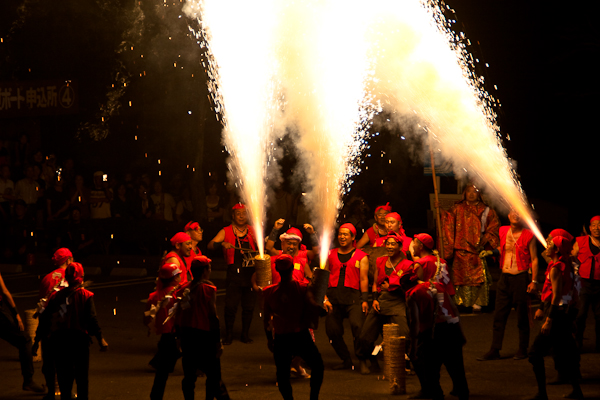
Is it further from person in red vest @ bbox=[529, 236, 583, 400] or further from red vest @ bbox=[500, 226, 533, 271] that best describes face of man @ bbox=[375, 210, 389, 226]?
person in red vest @ bbox=[529, 236, 583, 400]

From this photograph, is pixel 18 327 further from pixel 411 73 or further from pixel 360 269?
pixel 411 73

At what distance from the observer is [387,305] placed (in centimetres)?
855

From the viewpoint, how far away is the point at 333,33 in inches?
488

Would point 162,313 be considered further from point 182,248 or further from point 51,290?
point 182,248

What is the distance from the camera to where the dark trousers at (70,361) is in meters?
6.90

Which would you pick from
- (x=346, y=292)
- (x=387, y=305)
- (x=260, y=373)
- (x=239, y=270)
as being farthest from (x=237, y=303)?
(x=387, y=305)

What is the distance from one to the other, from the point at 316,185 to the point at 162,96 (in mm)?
5205

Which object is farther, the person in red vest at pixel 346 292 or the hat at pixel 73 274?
the person in red vest at pixel 346 292

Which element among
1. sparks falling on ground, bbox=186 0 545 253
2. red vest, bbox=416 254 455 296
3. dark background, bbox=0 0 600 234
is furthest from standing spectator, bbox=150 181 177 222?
red vest, bbox=416 254 455 296

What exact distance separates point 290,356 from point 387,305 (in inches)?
77.3

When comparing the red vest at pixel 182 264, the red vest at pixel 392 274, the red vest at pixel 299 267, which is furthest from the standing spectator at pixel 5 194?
the red vest at pixel 392 274

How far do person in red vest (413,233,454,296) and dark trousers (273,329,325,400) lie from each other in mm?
1280

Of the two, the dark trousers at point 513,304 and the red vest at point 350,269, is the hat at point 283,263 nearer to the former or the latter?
the red vest at point 350,269

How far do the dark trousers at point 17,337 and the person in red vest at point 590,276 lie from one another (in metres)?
6.29
